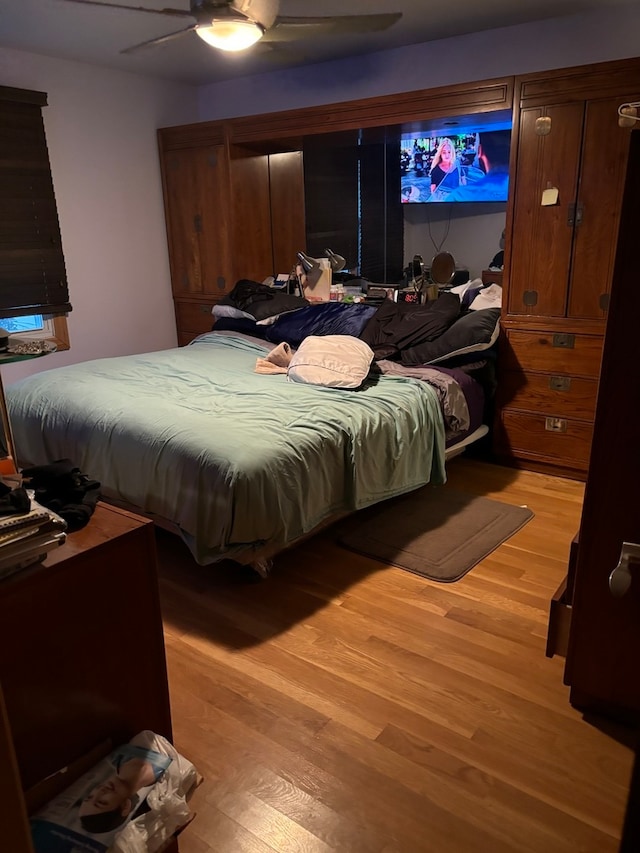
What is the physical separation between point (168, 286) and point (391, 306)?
6.80ft

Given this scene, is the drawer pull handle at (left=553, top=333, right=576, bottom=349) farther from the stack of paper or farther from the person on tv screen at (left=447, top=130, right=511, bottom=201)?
the stack of paper

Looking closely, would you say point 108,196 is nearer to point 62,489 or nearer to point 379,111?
point 379,111

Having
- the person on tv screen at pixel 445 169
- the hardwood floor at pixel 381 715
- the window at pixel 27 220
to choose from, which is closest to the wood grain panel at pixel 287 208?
the person on tv screen at pixel 445 169

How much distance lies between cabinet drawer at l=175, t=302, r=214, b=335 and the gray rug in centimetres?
241

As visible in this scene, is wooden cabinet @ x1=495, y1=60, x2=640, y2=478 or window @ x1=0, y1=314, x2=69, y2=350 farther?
window @ x1=0, y1=314, x2=69, y2=350

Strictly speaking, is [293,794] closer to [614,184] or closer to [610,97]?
[614,184]

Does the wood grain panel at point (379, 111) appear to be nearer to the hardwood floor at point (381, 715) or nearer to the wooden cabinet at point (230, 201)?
the wooden cabinet at point (230, 201)

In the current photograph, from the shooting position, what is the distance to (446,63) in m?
3.99

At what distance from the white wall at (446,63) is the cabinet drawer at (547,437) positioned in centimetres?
196

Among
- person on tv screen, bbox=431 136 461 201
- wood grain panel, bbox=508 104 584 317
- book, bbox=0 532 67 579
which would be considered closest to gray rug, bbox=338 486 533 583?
wood grain panel, bbox=508 104 584 317

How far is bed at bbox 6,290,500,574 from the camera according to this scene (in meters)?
2.38

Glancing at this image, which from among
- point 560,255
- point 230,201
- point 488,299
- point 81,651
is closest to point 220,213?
point 230,201

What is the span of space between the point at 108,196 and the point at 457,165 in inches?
96.4

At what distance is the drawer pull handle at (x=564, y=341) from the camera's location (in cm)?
346
